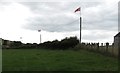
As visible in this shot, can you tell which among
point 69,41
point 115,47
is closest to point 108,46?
point 115,47

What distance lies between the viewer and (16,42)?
112062 mm

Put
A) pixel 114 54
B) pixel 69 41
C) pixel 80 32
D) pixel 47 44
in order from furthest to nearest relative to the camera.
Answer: pixel 47 44 → pixel 69 41 → pixel 80 32 → pixel 114 54

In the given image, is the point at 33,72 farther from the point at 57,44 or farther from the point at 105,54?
the point at 57,44

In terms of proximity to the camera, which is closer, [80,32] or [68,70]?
[68,70]

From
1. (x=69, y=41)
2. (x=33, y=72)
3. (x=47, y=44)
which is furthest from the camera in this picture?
(x=47, y=44)

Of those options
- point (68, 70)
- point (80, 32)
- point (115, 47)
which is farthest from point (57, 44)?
point (68, 70)

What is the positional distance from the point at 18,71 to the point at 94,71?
13.8 feet

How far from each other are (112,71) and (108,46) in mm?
17279

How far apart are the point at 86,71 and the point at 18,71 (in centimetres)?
376

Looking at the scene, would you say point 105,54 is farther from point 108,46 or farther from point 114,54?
point 114,54

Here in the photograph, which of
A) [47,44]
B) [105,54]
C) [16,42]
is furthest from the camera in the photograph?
[16,42]

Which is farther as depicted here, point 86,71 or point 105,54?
point 105,54

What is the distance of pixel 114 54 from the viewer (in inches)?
1260

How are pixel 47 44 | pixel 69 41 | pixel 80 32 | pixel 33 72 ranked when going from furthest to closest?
pixel 47 44 → pixel 69 41 → pixel 80 32 → pixel 33 72
